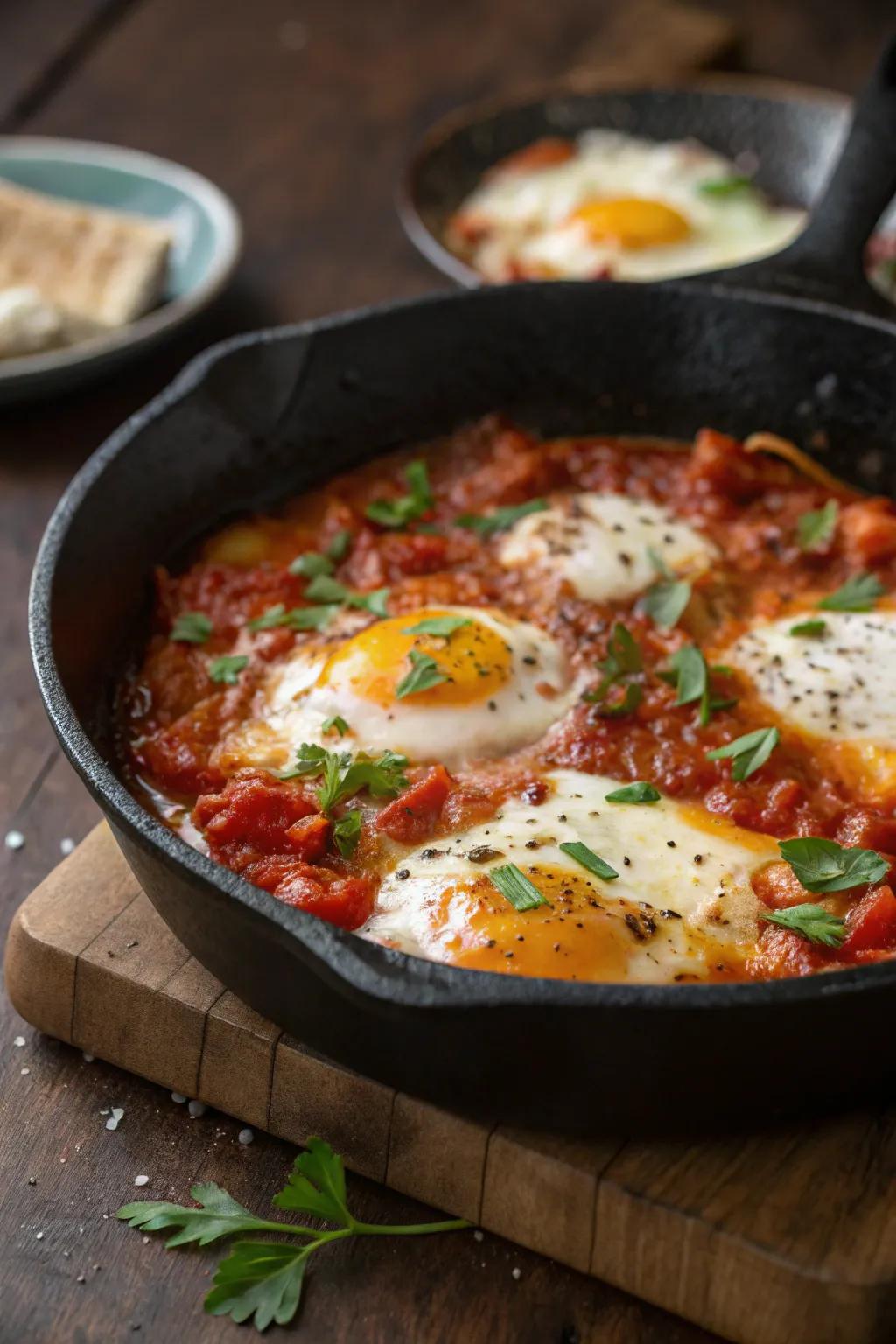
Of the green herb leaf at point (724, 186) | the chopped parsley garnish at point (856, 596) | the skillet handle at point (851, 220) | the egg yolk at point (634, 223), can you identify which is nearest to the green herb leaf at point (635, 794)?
the chopped parsley garnish at point (856, 596)

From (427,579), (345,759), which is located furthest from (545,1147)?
(427,579)

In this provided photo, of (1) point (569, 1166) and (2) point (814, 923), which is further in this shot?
(2) point (814, 923)

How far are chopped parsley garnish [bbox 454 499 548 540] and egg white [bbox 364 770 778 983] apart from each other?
1037 mm

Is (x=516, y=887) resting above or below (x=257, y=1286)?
above

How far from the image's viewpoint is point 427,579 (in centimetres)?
373

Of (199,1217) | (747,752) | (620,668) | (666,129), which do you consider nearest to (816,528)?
(620,668)

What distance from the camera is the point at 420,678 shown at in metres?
3.20

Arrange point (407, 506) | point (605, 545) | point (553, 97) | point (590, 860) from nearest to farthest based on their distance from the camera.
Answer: point (590, 860)
point (605, 545)
point (407, 506)
point (553, 97)

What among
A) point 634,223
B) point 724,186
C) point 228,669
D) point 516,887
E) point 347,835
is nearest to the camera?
point 516,887

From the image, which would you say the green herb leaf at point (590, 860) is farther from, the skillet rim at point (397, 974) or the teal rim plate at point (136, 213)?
the teal rim plate at point (136, 213)

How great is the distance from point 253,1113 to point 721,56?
219 inches

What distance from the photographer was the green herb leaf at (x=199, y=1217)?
99.0 inches

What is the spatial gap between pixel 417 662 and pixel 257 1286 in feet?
4.36

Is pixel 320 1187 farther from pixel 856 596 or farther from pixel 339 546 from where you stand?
pixel 856 596
